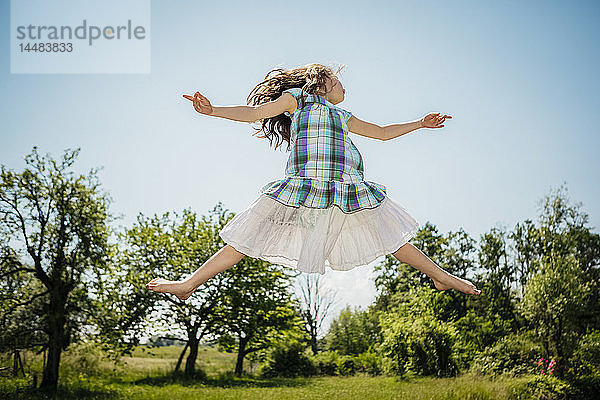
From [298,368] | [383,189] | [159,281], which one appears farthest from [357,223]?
[298,368]

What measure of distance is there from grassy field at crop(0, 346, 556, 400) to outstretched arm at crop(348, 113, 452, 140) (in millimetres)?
6605

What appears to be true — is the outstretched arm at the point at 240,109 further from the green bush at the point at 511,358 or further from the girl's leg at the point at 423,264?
the green bush at the point at 511,358

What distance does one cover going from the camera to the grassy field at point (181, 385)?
27.1 ft

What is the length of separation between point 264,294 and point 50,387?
6603mm

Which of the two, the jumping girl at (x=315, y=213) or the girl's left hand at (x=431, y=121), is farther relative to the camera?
the girl's left hand at (x=431, y=121)

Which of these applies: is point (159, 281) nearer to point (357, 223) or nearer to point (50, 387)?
point (357, 223)

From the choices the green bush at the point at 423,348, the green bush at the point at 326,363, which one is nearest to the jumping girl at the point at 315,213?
the green bush at the point at 423,348

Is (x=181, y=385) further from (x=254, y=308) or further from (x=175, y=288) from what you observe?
(x=175, y=288)

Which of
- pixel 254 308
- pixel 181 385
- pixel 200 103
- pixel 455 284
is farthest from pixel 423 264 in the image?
pixel 254 308

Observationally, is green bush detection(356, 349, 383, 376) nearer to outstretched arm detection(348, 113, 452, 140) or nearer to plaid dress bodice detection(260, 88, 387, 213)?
outstretched arm detection(348, 113, 452, 140)

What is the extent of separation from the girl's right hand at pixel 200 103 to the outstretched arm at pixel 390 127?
0.73 metres

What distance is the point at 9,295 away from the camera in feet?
27.9

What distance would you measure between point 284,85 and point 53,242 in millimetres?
7787

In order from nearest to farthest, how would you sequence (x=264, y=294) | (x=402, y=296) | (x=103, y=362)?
(x=103, y=362) < (x=264, y=294) < (x=402, y=296)
